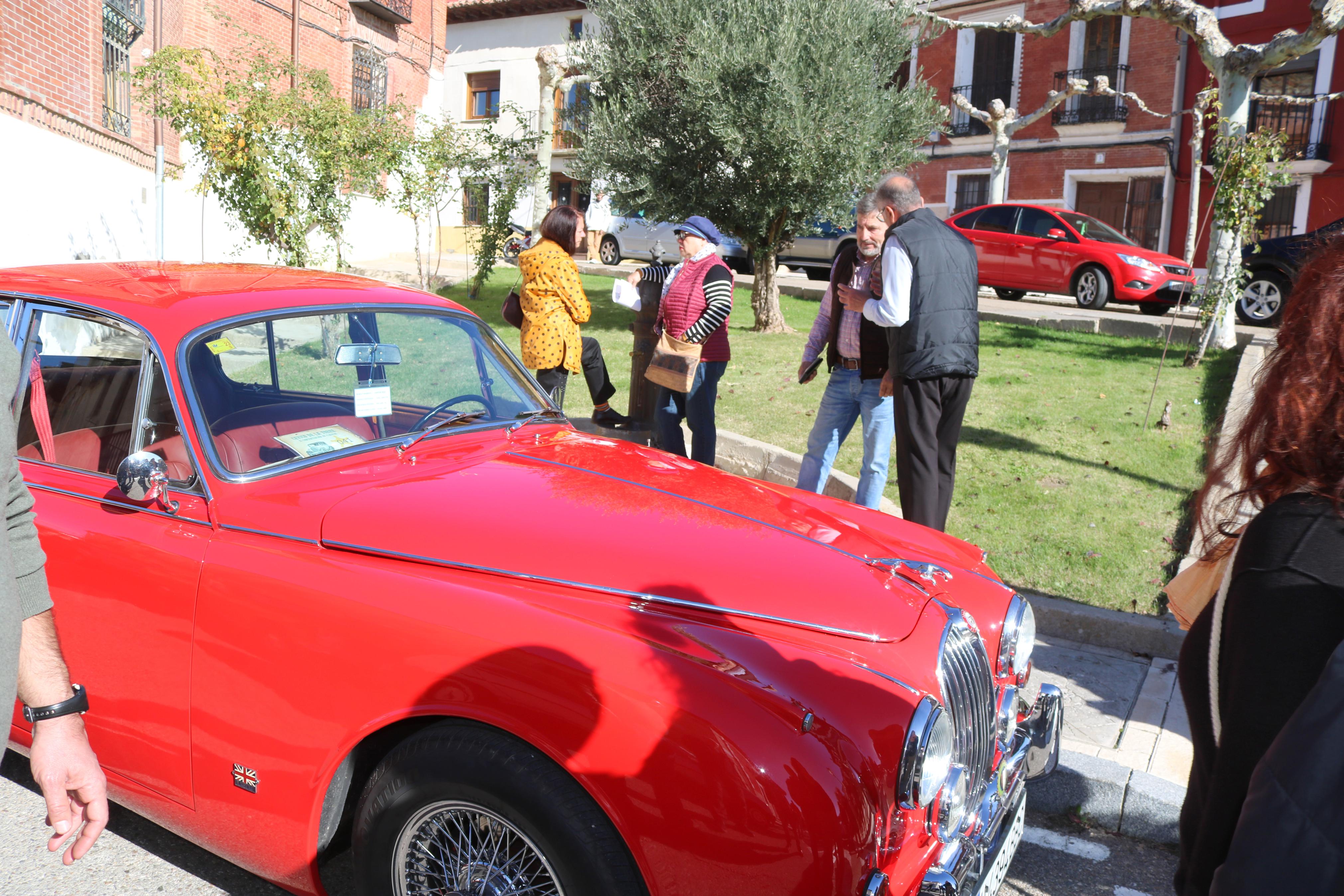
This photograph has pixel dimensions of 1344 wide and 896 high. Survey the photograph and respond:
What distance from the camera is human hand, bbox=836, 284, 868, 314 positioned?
530 cm

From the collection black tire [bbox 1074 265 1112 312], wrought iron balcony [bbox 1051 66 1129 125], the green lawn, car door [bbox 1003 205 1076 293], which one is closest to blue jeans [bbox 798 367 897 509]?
the green lawn

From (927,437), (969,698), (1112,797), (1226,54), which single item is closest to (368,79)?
(1226,54)

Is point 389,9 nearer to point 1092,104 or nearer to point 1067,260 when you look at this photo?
point 1092,104

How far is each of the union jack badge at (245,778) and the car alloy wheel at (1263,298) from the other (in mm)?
13525

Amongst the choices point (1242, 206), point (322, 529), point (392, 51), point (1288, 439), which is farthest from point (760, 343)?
point (392, 51)

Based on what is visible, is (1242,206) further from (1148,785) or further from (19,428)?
(19,428)

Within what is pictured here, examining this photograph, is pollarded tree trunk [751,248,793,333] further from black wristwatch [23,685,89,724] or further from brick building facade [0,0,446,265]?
black wristwatch [23,685,89,724]

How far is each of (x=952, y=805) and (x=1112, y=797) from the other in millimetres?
1527

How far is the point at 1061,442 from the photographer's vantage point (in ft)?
24.8

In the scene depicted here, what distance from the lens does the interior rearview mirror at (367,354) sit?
338cm

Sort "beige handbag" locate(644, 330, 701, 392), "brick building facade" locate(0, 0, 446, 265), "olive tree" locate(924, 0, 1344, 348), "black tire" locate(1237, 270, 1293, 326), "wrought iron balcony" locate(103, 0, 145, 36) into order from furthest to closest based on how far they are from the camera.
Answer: "wrought iron balcony" locate(103, 0, 145, 36)
"black tire" locate(1237, 270, 1293, 326)
"brick building facade" locate(0, 0, 446, 265)
"olive tree" locate(924, 0, 1344, 348)
"beige handbag" locate(644, 330, 701, 392)

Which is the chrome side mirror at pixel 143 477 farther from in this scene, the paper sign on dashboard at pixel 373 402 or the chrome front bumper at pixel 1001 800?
the chrome front bumper at pixel 1001 800

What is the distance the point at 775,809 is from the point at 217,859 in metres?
1.98

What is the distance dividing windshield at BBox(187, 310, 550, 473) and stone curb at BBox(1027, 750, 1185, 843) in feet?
7.38
